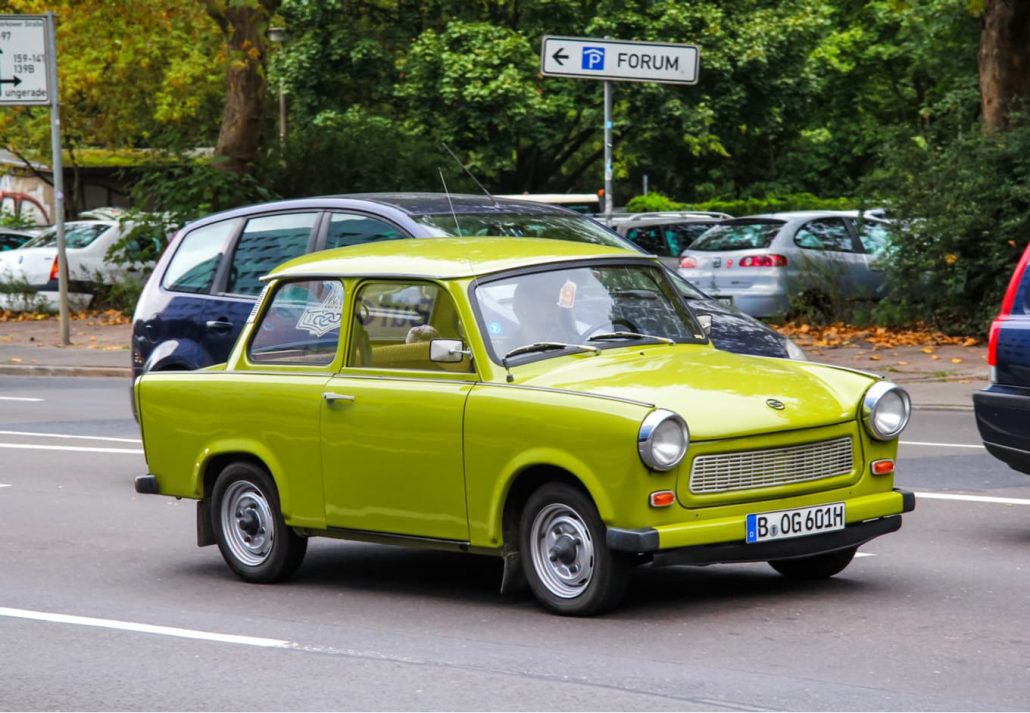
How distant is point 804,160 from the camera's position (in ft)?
157

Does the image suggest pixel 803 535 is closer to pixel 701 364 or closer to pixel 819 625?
pixel 819 625

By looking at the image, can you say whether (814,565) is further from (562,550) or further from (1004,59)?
(1004,59)

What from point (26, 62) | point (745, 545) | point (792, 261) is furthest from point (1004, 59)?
point (745, 545)

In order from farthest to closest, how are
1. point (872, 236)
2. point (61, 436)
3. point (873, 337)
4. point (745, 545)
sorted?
point (872, 236) → point (873, 337) → point (61, 436) → point (745, 545)

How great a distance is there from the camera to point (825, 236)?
22578 millimetres

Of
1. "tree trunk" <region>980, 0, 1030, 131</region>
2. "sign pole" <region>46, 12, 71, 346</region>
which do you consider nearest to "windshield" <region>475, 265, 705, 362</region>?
"tree trunk" <region>980, 0, 1030, 131</region>

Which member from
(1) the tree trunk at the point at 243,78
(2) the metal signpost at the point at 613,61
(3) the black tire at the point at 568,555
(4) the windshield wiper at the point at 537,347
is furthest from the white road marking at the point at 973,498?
(1) the tree trunk at the point at 243,78

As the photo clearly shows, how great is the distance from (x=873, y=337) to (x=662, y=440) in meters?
A: 14.5

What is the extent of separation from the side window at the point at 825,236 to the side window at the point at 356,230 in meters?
11.7

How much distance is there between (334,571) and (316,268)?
1.56m

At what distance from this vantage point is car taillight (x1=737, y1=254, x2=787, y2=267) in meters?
22.2

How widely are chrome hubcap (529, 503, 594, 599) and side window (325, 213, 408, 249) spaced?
4.27 m

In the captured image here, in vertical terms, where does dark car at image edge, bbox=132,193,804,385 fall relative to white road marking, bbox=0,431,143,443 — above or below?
above

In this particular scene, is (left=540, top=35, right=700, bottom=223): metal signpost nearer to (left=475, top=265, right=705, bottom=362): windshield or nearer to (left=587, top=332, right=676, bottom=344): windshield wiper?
(left=475, top=265, right=705, bottom=362): windshield
